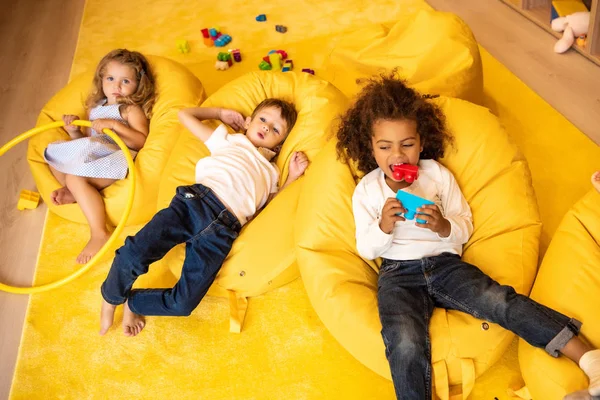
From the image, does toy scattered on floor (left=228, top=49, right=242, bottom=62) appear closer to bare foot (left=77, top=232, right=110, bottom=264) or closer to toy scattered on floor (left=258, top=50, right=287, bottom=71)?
toy scattered on floor (left=258, top=50, right=287, bottom=71)

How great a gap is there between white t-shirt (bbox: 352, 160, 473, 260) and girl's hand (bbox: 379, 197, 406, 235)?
0.03 metres

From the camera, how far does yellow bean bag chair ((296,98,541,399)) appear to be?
6.08 ft

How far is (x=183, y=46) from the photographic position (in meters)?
3.58

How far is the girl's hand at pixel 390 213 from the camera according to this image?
6.13 ft

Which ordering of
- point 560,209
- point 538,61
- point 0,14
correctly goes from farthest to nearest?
point 0,14 → point 538,61 → point 560,209

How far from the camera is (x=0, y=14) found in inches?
169

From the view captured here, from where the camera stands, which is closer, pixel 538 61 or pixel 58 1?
pixel 538 61

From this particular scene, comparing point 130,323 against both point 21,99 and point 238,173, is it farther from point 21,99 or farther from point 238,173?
point 21,99

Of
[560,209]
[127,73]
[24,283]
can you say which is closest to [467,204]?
[560,209]

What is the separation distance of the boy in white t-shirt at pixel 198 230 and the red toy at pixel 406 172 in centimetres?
54

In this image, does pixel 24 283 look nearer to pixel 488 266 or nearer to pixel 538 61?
pixel 488 266

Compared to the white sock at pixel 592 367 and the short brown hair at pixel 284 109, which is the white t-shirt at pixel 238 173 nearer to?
the short brown hair at pixel 284 109

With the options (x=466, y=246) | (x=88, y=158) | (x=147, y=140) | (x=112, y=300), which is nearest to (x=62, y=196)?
(x=88, y=158)

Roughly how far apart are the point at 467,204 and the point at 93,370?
1.48m
